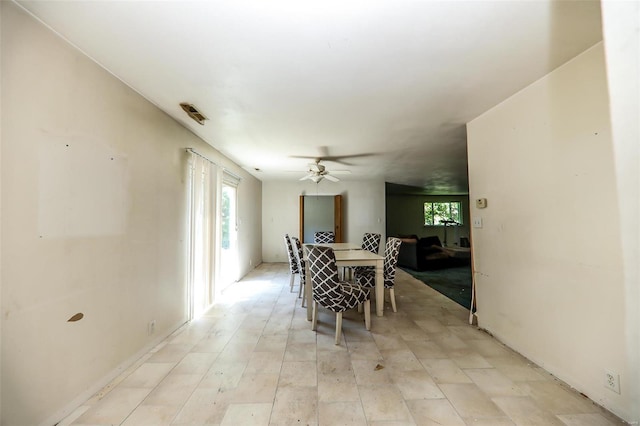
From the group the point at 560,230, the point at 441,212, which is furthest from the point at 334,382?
the point at 441,212

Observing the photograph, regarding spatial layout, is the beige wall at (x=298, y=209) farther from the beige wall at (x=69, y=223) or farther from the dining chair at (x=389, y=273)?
the beige wall at (x=69, y=223)

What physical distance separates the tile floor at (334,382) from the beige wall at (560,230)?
0.84 ft

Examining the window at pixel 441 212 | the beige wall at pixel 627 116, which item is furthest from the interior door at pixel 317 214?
the beige wall at pixel 627 116

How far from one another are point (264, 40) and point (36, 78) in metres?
1.30

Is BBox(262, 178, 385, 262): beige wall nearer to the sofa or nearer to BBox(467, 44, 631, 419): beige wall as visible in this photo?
the sofa

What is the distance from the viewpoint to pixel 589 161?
67.8 inches

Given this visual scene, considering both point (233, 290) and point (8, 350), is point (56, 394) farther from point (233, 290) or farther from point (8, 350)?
point (233, 290)

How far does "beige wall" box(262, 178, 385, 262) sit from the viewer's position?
7227mm

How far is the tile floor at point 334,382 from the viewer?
1.57m

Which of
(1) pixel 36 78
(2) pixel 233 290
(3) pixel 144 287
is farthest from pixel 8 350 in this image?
(2) pixel 233 290

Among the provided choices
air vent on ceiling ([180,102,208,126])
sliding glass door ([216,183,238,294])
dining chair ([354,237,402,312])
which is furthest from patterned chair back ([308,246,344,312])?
sliding glass door ([216,183,238,294])

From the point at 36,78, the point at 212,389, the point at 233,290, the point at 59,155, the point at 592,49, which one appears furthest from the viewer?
the point at 233,290

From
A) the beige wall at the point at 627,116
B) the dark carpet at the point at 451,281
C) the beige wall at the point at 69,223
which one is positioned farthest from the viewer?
the dark carpet at the point at 451,281

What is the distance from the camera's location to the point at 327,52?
5.51 feet
